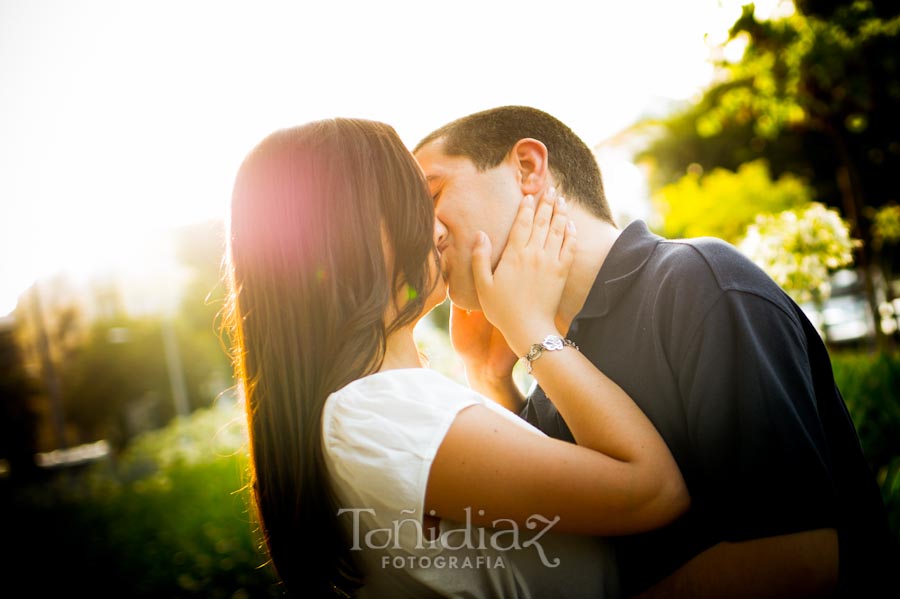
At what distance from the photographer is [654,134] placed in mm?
33875

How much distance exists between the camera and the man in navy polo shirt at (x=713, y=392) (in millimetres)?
1620

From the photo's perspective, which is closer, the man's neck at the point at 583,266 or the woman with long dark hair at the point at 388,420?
the woman with long dark hair at the point at 388,420

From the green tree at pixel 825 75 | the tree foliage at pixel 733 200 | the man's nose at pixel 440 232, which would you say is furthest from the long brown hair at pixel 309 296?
the tree foliage at pixel 733 200

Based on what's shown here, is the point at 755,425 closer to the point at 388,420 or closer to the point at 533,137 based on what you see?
the point at 388,420

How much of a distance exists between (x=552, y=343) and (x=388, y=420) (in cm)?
61

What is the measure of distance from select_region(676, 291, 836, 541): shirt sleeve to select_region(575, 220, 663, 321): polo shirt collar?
0.38m

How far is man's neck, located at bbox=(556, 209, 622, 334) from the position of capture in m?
2.30

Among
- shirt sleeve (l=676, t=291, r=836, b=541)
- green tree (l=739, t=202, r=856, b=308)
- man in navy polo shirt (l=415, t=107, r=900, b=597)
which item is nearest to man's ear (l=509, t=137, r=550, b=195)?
man in navy polo shirt (l=415, t=107, r=900, b=597)

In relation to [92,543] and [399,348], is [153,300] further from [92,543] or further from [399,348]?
[399,348]

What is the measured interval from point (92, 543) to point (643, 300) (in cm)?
905

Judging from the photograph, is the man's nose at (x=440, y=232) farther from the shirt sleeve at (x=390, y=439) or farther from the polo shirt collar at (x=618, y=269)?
the shirt sleeve at (x=390, y=439)

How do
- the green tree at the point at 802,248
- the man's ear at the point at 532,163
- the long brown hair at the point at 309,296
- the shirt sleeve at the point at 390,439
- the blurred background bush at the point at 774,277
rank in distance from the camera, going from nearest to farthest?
the shirt sleeve at the point at 390,439 → the long brown hair at the point at 309,296 → the man's ear at the point at 532,163 → the green tree at the point at 802,248 → the blurred background bush at the point at 774,277

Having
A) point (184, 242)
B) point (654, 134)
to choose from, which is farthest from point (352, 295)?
point (184, 242)

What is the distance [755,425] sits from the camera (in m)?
1.61
